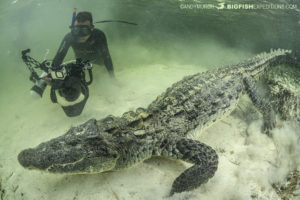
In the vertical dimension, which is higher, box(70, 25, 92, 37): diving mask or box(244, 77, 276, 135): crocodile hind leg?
box(70, 25, 92, 37): diving mask

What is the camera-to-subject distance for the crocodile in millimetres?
2473

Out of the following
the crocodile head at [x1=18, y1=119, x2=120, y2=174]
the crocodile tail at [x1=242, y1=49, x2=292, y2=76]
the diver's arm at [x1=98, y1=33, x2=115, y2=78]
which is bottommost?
the crocodile head at [x1=18, y1=119, x2=120, y2=174]

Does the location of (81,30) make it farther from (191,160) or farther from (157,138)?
(191,160)

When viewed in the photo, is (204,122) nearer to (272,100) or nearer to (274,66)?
(272,100)

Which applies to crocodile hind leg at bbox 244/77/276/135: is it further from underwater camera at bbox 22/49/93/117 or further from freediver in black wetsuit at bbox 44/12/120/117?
freediver in black wetsuit at bbox 44/12/120/117

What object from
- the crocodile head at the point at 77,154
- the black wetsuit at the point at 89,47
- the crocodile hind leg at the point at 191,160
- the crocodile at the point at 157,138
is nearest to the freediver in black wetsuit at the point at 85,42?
the black wetsuit at the point at 89,47

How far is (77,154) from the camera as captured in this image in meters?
2.42

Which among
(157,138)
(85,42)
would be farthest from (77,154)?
(85,42)

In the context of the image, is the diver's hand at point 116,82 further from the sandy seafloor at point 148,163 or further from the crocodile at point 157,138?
the crocodile at point 157,138

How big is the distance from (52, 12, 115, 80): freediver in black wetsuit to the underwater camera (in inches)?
32.9

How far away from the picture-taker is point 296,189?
2.77 meters

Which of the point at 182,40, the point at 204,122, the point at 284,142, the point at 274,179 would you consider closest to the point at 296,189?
the point at 274,179

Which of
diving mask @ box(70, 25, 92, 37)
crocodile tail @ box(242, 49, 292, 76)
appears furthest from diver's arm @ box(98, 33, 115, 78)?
crocodile tail @ box(242, 49, 292, 76)

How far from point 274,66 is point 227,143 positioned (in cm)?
296
